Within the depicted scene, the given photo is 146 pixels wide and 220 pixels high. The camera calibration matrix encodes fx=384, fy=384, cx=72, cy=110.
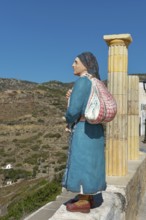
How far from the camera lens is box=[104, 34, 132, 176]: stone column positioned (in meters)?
6.24

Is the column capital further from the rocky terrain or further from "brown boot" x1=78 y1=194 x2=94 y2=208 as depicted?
the rocky terrain

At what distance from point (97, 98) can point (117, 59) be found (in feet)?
10.7

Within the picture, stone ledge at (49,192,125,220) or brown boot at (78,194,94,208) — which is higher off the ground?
brown boot at (78,194,94,208)

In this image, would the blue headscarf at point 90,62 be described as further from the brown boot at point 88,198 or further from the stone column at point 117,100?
the stone column at point 117,100

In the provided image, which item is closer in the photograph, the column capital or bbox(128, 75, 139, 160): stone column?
the column capital

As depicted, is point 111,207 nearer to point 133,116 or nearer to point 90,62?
point 90,62

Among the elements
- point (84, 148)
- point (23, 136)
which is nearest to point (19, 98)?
point (23, 136)

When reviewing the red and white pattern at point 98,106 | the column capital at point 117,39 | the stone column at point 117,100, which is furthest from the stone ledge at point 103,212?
the column capital at point 117,39

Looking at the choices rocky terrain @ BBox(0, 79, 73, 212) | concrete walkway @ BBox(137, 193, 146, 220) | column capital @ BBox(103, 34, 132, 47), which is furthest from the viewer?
rocky terrain @ BBox(0, 79, 73, 212)

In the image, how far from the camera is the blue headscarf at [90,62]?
3338mm

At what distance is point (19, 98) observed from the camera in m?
63.1

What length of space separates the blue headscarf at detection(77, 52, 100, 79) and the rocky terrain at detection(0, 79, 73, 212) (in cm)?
1272

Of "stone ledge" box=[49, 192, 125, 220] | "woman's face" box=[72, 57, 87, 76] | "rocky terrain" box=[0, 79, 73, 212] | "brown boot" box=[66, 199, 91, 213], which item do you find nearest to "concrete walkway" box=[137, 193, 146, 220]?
"stone ledge" box=[49, 192, 125, 220]

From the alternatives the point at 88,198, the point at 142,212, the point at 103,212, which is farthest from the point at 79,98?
the point at 142,212
